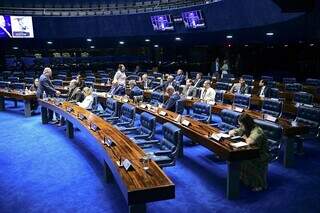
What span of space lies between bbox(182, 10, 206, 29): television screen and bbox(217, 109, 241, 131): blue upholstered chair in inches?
334

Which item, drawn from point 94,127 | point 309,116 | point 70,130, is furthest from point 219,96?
point 94,127

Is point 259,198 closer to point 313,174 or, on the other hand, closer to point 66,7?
point 313,174

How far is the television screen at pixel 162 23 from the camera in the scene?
16.3 meters

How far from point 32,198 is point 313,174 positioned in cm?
454

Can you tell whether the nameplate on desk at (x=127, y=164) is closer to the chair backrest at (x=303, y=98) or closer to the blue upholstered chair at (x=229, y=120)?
the blue upholstered chair at (x=229, y=120)

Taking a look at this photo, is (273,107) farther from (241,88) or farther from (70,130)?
(70,130)

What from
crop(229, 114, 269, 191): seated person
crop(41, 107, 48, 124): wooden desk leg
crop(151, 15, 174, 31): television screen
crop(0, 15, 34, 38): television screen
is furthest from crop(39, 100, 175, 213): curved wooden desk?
crop(0, 15, 34, 38): television screen

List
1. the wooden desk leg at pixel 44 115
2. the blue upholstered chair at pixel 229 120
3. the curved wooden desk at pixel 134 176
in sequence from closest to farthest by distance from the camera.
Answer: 1. the curved wooden desk at pixel 134 176
2. the blue upholstered chair at pixel 229 120
3. the wooden desk leg at pixel 44 115

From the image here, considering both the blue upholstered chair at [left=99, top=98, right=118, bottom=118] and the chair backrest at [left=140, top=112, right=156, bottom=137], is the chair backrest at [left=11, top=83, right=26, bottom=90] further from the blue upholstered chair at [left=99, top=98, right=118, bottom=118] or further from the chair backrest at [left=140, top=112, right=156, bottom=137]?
the chair backrest at [left=140, top=112, right=156, bottom=137]

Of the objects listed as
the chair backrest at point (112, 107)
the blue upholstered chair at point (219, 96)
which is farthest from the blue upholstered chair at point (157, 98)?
the blue upholstered chair at point (219, 96)

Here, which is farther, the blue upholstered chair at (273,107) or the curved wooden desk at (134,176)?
the blue upholstered chair at (273,107)

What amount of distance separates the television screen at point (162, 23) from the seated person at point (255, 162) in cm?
1150

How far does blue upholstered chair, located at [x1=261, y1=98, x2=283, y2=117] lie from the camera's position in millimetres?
7988

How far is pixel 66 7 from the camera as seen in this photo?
21.8 m
